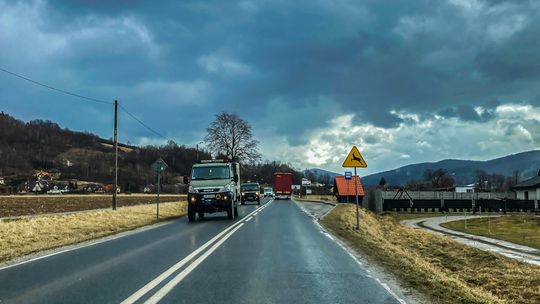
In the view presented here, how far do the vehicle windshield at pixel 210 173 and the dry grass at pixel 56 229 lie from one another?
400 centimetres

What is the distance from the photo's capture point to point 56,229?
2109cm

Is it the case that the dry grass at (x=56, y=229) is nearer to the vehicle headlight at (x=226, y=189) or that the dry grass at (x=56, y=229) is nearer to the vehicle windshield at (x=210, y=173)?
the vehicle windshield at (x=210, y=173)

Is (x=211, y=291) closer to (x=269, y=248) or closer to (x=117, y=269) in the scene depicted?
(x=117, y=269)

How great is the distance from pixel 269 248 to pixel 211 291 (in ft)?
20.2

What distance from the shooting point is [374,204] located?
134 feet

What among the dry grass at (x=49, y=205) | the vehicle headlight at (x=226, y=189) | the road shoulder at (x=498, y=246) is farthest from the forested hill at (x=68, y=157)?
the vehicle headlight at (x=226, y=189)

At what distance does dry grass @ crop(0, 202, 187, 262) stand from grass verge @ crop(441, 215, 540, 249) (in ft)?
77.8

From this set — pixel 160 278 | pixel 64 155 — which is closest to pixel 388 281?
pixel 160 278

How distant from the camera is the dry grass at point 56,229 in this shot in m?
15.5

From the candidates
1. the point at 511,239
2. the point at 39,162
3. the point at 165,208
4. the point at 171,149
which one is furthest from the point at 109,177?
the point at 511,239

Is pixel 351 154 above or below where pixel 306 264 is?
above

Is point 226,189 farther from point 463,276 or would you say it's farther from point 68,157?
point 68,157

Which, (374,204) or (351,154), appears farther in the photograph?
(374,204)

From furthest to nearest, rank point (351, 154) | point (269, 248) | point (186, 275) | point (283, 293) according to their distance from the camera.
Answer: point (351, 154) → point (269, 248) → point (186, 275) → point (283, 293)
